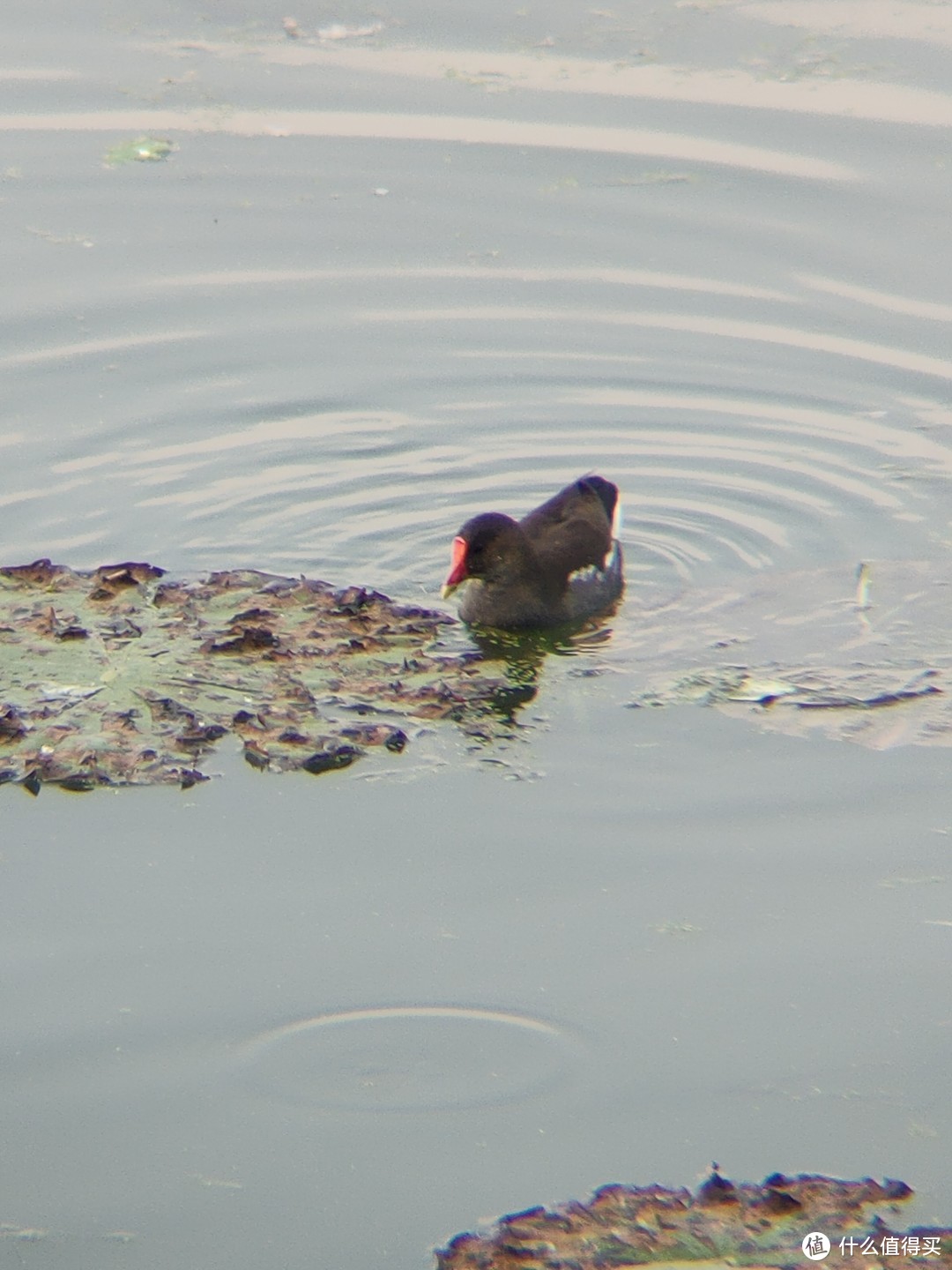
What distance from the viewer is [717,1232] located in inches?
191

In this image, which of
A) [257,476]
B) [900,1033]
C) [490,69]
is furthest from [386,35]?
[900,1033]

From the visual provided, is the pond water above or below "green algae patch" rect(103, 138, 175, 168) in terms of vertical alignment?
below

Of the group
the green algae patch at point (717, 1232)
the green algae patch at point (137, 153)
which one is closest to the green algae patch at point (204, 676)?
the green algae patch at point (717, 1232)

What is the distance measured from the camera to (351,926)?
6.39 m

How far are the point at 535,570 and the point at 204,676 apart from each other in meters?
1.91

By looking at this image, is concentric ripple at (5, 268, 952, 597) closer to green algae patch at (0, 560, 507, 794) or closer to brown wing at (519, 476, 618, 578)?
brown wing at (519, 476, 618, 578)

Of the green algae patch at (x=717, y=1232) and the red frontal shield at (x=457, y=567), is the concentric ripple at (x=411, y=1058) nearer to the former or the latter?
the green algae patch at (x=717, y=1232)

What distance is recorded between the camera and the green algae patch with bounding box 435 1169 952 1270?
15.5ft

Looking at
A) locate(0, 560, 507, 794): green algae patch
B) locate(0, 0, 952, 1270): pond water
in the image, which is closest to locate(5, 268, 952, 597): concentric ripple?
locate(0, 0, 952, 1270): pond water

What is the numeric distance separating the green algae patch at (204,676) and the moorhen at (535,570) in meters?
0.28

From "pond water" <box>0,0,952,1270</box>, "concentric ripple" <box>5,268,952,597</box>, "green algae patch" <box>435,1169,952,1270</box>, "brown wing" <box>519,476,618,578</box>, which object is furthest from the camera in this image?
"concentric ripple" <box>5,268,952,597</box>

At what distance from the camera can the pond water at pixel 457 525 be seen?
5441 mm

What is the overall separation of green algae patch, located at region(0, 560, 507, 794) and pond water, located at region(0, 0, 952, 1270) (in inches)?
7.7

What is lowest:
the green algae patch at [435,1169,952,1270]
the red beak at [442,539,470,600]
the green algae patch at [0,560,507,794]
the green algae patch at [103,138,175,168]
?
the green algae patch at [435,1169,952,1270]
